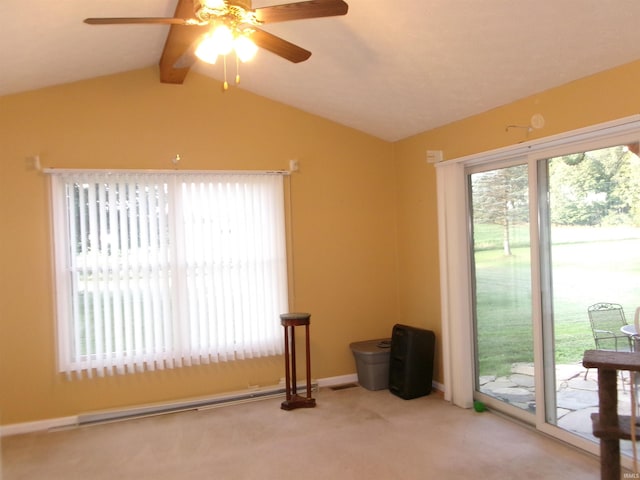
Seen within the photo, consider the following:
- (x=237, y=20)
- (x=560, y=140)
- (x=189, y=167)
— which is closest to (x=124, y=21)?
(x=237, y=20)

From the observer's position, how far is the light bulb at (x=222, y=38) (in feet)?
7.01

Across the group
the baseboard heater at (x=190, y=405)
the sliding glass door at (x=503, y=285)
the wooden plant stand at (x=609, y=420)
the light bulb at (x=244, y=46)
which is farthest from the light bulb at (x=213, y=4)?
the baseboard heater at (x=190, y=405)

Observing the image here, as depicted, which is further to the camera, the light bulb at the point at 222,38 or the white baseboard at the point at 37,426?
the white baseboard at the point at 37,426

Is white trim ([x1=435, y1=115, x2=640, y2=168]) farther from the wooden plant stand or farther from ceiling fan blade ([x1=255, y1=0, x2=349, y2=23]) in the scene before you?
ceiling fan blade ([x1=255, y1=0, x2=349, y2=23])

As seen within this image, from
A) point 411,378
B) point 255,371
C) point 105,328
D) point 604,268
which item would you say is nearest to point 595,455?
point 604,268

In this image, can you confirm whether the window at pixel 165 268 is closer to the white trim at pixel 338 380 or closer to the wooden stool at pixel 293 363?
the wooden stool at pixel 293 363

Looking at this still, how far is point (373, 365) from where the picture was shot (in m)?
4.51

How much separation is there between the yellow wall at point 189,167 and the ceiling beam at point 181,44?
1.53 ft

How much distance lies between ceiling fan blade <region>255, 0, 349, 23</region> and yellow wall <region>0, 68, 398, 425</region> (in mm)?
2308

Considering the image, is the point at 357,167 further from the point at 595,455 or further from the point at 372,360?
the point at 595,455

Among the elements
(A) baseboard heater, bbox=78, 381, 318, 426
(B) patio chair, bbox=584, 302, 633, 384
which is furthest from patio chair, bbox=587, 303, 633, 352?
(A) baseboard heater, bbox=78, 381, 318, 426

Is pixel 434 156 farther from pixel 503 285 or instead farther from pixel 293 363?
pixel 293 363

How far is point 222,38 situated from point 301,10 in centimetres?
→ 37

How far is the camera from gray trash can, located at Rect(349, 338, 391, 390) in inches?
177
